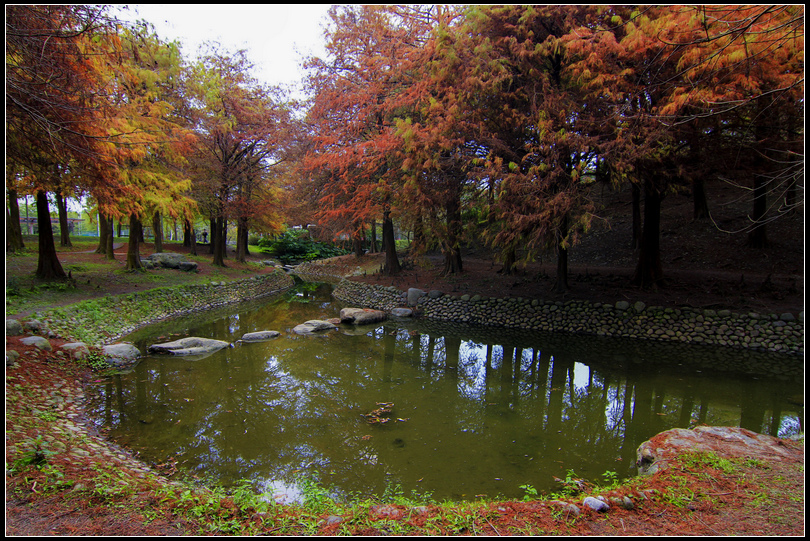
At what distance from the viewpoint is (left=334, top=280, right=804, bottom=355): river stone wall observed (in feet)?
33.2

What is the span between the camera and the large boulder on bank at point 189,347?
936cm

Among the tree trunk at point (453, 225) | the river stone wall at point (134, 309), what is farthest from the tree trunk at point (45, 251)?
the tree trunk at point (453, 225)

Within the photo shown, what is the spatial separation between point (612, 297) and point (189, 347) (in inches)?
488

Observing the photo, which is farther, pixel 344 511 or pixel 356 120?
pixel 356 120

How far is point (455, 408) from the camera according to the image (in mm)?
6887

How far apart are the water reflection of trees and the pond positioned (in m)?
0.03

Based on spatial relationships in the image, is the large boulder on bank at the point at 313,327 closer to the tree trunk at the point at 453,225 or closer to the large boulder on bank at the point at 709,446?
the tree trunk at the point at 453,225

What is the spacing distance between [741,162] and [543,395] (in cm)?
827

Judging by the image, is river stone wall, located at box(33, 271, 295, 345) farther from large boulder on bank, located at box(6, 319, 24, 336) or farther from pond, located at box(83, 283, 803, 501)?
pond, located at box(83, 283, 803, 501)

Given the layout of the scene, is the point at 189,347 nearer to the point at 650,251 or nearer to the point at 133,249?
the point at 133,249

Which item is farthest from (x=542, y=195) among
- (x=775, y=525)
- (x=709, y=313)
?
(x=775, y=525)

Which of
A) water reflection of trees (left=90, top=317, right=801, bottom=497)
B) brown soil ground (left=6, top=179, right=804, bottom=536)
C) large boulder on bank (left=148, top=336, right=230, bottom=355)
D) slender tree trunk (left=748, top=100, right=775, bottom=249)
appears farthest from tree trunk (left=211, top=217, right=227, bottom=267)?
slender tree trunk (left=748, top=100, right=775, bottom=249)

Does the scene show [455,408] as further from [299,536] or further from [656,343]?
[656,343]

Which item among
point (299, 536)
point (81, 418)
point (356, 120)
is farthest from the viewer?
point (356, 120)
